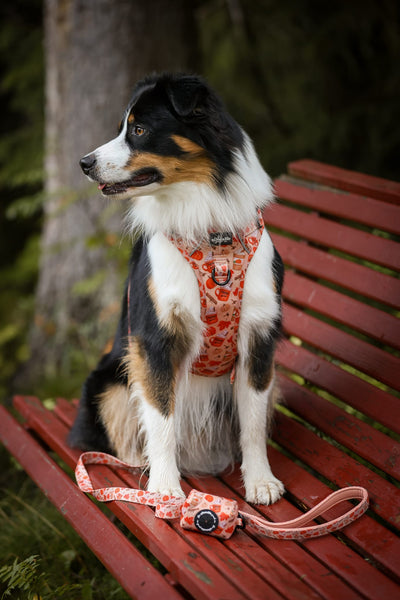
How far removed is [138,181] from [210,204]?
11.2 inches

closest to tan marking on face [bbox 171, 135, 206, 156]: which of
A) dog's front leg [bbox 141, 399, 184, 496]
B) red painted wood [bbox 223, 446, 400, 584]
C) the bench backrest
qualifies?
A: dog's front leg [bbox 141, 399, 184, 496]

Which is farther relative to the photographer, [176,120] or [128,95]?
[128,95]

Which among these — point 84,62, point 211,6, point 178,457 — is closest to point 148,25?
point 84,62

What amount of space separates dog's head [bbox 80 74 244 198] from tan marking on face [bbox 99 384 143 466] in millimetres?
913

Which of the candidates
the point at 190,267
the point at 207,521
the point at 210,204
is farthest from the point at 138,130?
the point at 207,521

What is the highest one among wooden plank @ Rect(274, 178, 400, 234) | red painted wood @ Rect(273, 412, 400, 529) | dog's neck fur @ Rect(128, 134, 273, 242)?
dog's neck fur @ Rect(128, 134, 273, 242)

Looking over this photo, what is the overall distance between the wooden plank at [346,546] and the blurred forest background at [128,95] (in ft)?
7.39

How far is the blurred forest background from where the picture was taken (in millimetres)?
4738

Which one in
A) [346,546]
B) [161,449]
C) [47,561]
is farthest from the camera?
[47,561]

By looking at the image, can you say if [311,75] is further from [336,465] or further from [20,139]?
[336,465]

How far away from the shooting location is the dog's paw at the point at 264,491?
7.77ft

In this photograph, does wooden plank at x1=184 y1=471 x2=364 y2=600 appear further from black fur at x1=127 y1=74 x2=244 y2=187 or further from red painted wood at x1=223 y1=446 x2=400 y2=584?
black fur at x1=127 y1=74 x2=244 y2=187

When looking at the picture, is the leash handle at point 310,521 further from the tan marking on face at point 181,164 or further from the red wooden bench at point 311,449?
the tan marking on face at point 181,164

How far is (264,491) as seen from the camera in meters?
2.38
